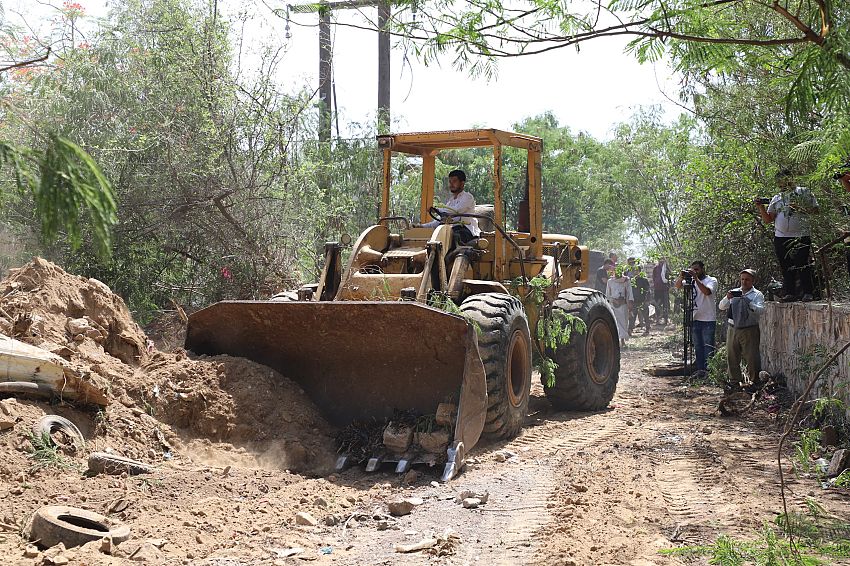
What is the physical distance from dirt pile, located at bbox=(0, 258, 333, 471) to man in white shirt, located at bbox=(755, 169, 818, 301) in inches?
209

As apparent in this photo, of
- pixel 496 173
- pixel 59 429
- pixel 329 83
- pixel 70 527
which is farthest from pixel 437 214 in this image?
pixel 329 83

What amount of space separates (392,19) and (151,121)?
8568mm

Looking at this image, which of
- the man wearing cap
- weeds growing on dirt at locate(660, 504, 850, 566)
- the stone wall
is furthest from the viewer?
the man wearing cap

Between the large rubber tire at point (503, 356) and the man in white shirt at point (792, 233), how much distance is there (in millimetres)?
3129

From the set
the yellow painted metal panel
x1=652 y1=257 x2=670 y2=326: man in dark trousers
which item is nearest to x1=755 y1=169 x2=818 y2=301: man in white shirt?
the yellow painted metal panel

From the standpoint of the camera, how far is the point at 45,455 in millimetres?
6180

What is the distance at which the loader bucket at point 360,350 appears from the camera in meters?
7.38

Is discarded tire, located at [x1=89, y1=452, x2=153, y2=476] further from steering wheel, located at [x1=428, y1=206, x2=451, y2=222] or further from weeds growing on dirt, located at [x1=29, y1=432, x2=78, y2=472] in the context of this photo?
steering wheel, located at [x1=428, y1=206, x2=451, y2=222]

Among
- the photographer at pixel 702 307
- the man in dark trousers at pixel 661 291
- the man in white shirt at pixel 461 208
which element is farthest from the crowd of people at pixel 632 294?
the man in white shirt at pixel 461 208

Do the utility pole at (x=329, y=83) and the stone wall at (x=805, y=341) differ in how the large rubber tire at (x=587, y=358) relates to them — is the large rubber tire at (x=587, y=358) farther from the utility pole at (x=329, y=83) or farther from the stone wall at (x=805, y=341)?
the utility pole at (x=329, y=83)

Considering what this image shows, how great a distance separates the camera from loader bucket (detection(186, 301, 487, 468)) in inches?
291

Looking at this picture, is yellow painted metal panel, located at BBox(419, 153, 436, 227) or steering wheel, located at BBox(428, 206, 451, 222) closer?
steering wheel, located at BBox(428, 206, 451, 222)

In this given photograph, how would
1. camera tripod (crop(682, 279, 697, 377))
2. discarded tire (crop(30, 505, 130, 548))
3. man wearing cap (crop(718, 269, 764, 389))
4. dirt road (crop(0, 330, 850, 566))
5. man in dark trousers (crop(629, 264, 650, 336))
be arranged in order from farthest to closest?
man in dark trousers (crop(629, 264, 650, 336)), camera tripod (crop(682, 279, 697, 377)), man wearing cap (crop(718, 269, 764, 389)), dirt road (crop(0, 330, 850, 566)), discarded tire (crop(30, 505, 130, 548))

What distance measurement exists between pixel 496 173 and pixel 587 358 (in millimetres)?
2494
